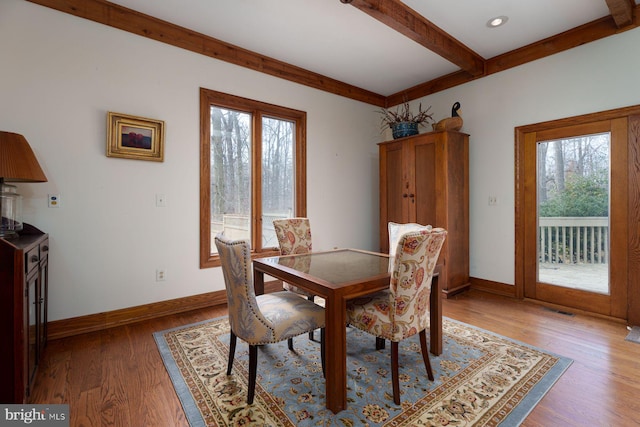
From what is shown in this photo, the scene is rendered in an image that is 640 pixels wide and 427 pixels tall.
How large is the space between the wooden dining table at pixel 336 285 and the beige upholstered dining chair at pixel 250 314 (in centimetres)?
21

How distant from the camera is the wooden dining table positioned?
62.1 inches

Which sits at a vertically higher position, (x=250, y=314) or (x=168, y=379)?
(x=250, y=314)

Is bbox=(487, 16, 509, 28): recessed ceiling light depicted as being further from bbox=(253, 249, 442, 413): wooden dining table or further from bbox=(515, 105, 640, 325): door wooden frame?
bbox=(253, 249, 442, 413): wooden dining table

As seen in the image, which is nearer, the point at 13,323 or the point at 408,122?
the point at 13,323

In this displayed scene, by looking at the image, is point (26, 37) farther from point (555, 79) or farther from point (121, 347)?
point (555, 79)

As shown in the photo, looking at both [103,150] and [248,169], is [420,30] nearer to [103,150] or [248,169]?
[248,169]

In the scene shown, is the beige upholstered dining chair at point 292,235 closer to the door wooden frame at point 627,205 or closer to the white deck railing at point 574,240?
the white deck railing at point 574,240

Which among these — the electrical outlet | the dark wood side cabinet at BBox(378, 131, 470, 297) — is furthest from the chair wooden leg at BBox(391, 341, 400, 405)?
the electrical outlet

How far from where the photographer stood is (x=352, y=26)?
9.52 feet

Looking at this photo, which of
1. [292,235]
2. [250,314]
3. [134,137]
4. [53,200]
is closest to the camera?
[250,314]

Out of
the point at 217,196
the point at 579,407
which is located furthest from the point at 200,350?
the point at 579,407

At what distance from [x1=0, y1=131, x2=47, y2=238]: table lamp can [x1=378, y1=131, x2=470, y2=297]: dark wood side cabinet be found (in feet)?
11.7

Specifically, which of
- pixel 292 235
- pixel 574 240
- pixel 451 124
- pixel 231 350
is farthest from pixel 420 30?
pixel 231 350

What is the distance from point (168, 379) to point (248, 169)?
7.57 ft
